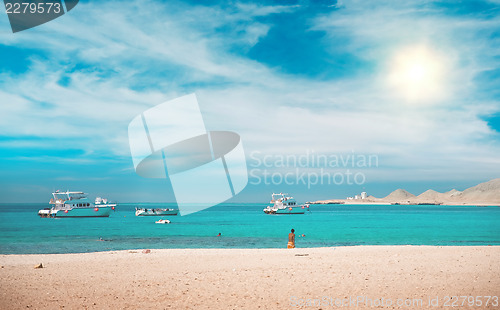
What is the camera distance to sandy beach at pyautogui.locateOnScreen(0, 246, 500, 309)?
8.24 metres

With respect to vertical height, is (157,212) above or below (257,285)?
above

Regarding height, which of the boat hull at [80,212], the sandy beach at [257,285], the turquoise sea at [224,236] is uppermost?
the boat hull at [80,212]

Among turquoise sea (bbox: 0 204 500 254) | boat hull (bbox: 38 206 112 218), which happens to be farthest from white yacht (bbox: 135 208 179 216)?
turquoise sea (bbox: 0 204 500 254)

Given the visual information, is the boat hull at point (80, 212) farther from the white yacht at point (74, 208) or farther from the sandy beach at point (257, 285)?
the sandy beach at point (257, 285)

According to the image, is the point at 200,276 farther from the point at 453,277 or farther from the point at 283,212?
the point at 283,212

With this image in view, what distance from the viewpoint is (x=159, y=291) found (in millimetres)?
9383

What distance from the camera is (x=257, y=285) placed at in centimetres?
995

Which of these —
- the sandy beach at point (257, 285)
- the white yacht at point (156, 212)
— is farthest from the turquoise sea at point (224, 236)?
the white yacht at point (156, 212)

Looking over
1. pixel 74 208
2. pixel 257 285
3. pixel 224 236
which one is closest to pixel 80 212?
pixel 74 208

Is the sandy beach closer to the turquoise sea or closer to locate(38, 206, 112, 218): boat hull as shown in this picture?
the turquoise sea

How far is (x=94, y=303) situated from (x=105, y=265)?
20.8ft

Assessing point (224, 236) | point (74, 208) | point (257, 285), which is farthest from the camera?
point (74, 208)

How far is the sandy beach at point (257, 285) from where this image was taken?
824cm

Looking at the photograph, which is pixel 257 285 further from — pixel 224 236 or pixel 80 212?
pixel 80 212
